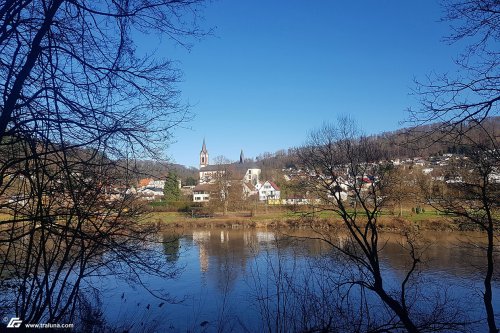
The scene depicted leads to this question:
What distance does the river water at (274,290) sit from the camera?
761cm

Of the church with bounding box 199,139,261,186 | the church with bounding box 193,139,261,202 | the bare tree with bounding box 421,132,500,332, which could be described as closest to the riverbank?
the church with bounding box 193,139,261,202

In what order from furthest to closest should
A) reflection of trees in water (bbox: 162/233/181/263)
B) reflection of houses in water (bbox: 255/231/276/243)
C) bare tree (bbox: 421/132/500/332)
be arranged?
reflection of houses in water (bbox: 255/231/276/243) → bare tree (bbox: 421/132/500/332) → reflection of trees in water (bbox: 162/233/181/263)

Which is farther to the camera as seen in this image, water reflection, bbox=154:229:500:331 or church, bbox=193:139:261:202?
church, bbox=193:139:261:202

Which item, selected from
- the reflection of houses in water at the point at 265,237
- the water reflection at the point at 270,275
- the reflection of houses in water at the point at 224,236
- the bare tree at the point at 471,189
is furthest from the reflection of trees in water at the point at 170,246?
the reflection of houses in water at the point at 224,236

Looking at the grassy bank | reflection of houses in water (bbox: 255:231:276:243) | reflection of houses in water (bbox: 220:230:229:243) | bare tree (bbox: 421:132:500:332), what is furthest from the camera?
reflection of houses in water (bbox: 220:230:229:243)

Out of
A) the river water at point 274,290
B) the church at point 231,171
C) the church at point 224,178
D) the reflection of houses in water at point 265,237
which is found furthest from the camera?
the church at point 231,171

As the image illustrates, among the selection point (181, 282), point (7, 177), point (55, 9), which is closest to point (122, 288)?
point (181, 282)

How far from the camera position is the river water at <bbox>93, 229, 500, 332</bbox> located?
7.61 m

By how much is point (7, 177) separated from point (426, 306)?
8.78 meters

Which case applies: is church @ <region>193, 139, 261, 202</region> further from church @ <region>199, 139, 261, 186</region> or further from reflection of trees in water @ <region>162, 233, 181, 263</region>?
reflection of trees in water @ <region>162, 233, 181, 263</region>

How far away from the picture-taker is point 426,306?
8.88 m

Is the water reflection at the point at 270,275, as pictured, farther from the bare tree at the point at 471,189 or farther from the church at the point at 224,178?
the church at the point at 224,178

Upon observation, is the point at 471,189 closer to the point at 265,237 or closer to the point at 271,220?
the point at 265,237

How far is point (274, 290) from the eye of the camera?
1048 centimetres
